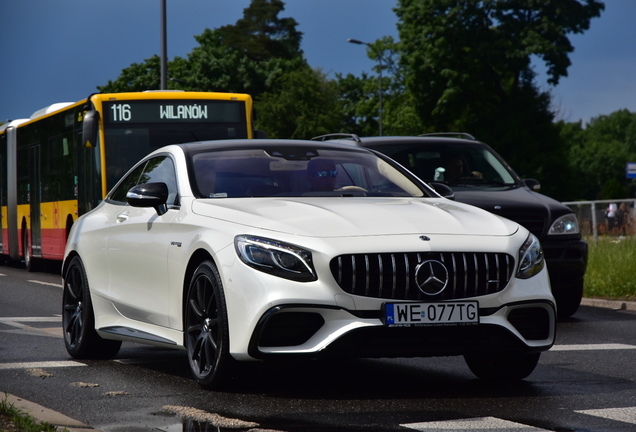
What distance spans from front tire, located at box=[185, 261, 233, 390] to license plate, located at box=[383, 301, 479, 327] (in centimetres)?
90

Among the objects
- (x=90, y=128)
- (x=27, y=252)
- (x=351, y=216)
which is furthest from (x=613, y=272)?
(x=27, y=252)

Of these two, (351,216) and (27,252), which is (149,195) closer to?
(351,216)

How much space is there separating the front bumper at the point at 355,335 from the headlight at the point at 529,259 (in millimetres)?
227

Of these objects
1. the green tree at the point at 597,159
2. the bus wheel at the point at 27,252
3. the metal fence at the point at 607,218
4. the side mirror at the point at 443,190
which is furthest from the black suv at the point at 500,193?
the green tree at the point at 597,159

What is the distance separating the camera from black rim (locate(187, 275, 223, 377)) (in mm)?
6332

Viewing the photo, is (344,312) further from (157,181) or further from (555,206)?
(555,206)

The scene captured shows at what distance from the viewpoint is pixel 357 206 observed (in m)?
6.61

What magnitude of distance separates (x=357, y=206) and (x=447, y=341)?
98 cm

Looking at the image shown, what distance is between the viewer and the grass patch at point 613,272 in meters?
14.4

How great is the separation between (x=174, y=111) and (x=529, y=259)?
12.1m

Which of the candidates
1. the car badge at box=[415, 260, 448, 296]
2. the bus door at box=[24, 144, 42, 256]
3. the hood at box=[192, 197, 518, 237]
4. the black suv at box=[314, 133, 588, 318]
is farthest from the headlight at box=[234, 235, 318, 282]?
the bus door at box=[24, 144, 42, 256]

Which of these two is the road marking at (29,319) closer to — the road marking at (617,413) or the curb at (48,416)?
the curb at (48,416)

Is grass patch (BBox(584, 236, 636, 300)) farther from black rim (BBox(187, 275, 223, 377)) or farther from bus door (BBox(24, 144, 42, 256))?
bus door (BBox(24, 144, 42, 256))

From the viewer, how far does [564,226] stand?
38.1ft
